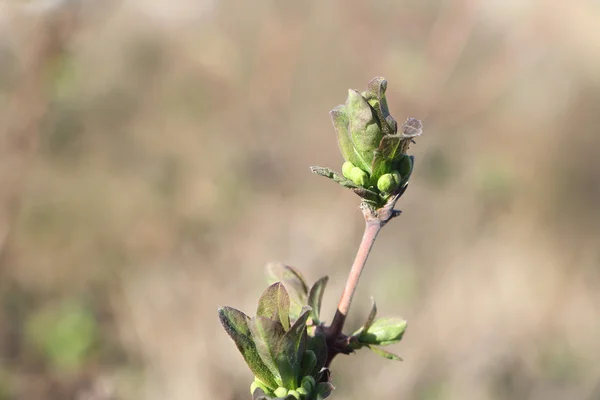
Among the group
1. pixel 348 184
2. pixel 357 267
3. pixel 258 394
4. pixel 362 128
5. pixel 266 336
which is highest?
pixel 362 128

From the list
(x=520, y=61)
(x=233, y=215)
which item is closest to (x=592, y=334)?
(x=520, y=61)

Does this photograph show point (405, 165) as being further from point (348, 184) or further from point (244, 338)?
point (244, 338)

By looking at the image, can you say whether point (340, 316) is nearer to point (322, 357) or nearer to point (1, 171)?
point (322, 357)

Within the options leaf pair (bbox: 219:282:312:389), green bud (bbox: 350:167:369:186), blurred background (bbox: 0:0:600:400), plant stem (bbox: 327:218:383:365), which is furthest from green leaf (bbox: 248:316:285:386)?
blurred background (bbox: 0:0:600:400)

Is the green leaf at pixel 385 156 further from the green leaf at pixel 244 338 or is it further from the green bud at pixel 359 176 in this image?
the green leaf at pixel 244 338

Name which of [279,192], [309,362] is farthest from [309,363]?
[279,192]

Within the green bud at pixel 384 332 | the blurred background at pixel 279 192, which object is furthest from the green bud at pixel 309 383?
the blurred background at pixel 279 192

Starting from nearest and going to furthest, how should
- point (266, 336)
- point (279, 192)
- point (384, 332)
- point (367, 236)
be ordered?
point (266, 336)
point (367, 236)
point (384, 332)
point (279, 192)
